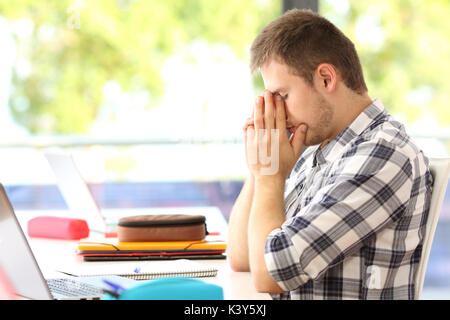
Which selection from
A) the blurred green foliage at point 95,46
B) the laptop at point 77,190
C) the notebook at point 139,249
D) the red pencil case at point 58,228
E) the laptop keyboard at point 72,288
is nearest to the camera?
the laptop keyboard at point 72,288

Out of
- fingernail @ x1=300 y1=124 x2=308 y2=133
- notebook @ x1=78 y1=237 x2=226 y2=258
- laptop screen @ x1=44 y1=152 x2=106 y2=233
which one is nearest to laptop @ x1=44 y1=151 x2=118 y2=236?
laptop screen @ x1=44 y1=152 x2=106 y2=233

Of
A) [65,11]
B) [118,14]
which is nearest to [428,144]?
[118,14]

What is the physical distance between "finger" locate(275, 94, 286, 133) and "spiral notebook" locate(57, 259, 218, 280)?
15.1 inches

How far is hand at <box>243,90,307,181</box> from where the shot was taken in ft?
4.86

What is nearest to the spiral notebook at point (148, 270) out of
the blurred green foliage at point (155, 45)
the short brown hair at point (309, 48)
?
the short brown hair at point (309, 48)

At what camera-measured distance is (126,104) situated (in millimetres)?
4934

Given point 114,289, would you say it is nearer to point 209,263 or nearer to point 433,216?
point 209,263

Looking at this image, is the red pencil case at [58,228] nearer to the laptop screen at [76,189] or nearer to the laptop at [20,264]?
the laptop screen at [76,189]

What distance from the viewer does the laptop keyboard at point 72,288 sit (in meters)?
1.16

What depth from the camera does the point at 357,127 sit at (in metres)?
1.44

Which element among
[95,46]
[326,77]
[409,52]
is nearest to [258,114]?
[326,77]

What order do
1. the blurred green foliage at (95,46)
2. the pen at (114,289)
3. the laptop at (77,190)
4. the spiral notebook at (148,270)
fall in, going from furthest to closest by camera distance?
the blurred green foliage at (95,46) < the laptop at (77,190) < the spiral notebook at (148,270) < the pen at (114,289)

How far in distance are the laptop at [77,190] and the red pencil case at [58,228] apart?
0.33 ft

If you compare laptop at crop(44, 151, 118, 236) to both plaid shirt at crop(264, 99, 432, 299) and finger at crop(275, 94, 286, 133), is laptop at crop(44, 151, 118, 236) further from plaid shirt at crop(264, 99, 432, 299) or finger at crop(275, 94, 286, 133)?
plaid shirt at crop(264, 99, 432, 299)
